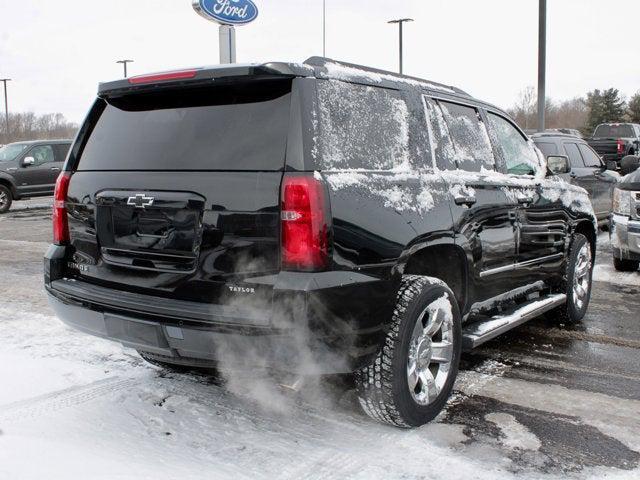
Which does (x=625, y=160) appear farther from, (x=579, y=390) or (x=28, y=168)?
(x=28, y=168)

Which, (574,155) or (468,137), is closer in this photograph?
(468,137)

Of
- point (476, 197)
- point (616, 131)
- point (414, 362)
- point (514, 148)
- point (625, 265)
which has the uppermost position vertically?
point (616, 131)

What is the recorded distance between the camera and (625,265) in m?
8.01

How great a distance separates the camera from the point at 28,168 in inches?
682

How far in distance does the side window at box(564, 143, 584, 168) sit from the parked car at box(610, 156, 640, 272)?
9.51 ft

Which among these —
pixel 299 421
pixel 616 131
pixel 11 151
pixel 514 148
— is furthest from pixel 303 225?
pixel 616 131

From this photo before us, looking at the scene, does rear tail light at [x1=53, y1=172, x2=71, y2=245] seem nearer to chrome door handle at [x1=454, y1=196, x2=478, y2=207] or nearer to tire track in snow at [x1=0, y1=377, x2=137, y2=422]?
tire track in snow at [x1=0, y1=377, x2=137, y2=422]

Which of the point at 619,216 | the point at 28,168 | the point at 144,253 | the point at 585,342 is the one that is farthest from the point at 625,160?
the point at 28,168

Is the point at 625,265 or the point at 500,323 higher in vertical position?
the point at 500,323

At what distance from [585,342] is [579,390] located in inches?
46.8

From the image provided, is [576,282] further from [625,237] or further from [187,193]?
[187,193]

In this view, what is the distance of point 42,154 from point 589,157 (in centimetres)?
1389

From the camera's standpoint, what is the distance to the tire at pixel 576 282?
5359mm

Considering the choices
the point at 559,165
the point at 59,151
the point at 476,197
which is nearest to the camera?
the point at 476,197
